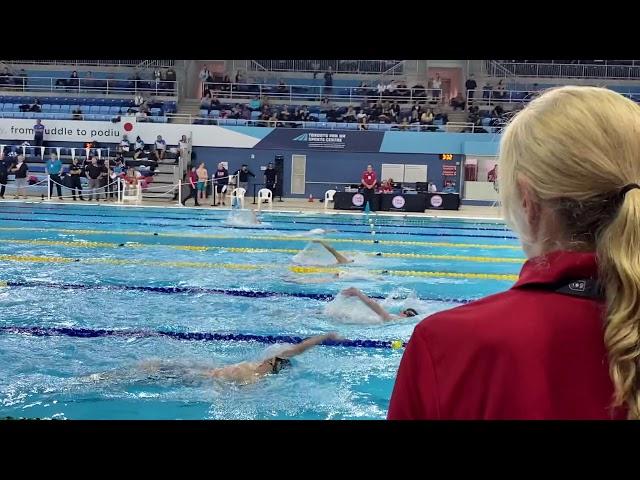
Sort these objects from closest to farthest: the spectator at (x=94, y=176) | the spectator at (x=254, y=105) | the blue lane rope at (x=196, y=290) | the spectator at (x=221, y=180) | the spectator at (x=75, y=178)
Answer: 1. the blue lane rope at (x=196, y=290)
2. the spectator at (x=94, y=176)
3. the spectator at (x=75, y=178)
4. the spectator at (x=221, y=180)
5. the spectator at (x=254, y=105)

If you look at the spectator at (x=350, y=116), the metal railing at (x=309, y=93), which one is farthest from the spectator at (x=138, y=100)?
the spectator at (x=350, y=116)

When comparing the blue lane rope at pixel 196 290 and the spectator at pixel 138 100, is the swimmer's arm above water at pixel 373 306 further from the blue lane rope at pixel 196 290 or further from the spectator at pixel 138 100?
the spectator at pixel 138 100

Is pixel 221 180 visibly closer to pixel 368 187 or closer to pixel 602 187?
pixel 368 187

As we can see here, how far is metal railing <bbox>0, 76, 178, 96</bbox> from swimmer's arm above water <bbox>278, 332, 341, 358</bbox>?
1967 cm

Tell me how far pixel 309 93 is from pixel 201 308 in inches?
734

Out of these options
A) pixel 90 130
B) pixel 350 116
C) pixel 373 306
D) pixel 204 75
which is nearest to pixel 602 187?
pixel 373 306

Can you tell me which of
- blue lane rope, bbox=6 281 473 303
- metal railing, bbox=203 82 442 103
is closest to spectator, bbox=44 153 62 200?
metal railing, bbox=203 82 442 103

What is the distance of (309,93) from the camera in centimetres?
2361

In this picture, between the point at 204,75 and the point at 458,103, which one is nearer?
the point at 458,103

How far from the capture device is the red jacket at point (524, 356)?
2.92ft

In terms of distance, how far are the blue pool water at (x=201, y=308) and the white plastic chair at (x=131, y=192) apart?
15.6ft

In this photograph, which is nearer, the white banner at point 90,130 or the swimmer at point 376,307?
the swimmer at point 376,307

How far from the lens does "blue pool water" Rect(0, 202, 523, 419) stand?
12.7 feet
